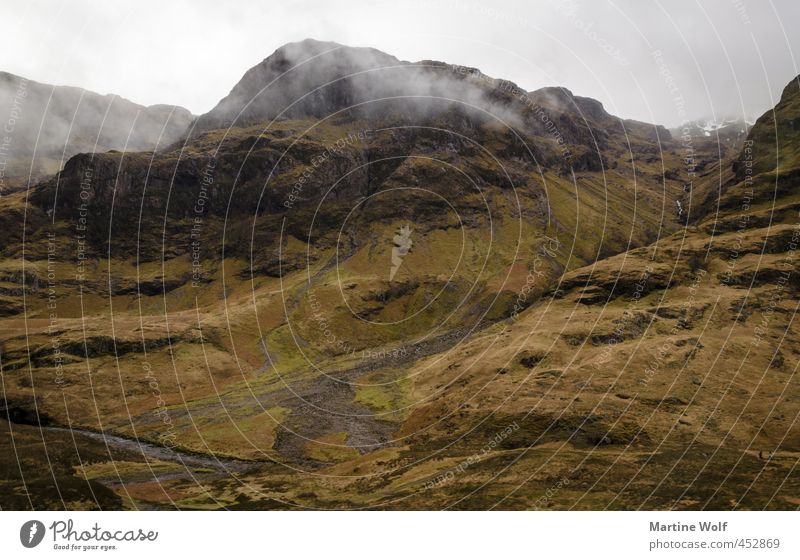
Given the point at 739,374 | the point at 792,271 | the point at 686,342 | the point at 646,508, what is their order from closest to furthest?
1. the point at 646,508
2. the point at 739,374
3. the point at 686,342
4. the point at 792,271

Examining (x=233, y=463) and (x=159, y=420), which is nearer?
(x=233, y=463)

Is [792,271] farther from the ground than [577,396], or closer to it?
farther from the ground

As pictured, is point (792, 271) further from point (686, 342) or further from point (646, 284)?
point (686, 342)

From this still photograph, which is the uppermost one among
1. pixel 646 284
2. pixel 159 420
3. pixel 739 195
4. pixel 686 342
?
pixel 739 195

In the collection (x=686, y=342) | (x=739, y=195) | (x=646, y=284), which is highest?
(x=739, y=195)

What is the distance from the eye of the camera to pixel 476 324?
19662cm

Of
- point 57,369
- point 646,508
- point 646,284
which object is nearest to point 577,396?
point 646,508

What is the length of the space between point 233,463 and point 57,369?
69.4 metres

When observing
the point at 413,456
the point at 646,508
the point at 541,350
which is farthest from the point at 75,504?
the point at 541,350

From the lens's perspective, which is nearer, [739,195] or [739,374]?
[739,374]

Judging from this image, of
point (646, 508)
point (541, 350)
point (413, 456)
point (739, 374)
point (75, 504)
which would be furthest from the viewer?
point (541, 350)

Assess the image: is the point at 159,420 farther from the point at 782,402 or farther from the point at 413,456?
the point at 782,402

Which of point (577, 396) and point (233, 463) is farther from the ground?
point (577, 396)

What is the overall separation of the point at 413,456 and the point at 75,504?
43351mm
